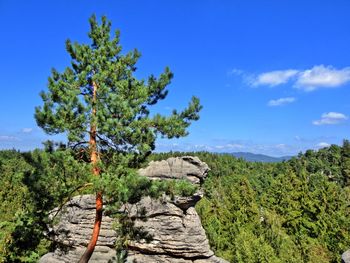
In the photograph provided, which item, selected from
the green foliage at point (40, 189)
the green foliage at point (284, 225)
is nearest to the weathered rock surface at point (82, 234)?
the green foliage at point (40, 189)

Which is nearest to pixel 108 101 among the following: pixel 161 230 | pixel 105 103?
pixel 105 103

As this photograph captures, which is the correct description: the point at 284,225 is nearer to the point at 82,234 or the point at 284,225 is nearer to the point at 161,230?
the point at 161,230

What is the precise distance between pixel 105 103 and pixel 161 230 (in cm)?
951

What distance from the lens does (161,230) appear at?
20156 mm

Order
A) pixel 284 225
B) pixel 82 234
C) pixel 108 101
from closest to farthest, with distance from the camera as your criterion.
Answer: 1. pixel 108 101
2. pixel 82 234
3. pixel 284 225

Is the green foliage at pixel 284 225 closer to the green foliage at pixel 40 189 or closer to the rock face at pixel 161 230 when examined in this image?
the rock face at pixel 161 230

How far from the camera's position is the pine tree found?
1307 cm

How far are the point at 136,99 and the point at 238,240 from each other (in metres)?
22.6

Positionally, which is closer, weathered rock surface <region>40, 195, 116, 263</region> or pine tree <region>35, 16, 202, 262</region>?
pine tree <region>35, 16, 202, 262</region>

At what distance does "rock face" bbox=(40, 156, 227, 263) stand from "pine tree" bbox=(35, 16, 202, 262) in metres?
5.84

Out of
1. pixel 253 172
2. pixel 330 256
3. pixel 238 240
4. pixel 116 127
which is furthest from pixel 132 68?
pixel 253 172

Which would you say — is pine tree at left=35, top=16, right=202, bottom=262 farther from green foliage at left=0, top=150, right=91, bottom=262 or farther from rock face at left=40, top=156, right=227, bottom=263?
rock face at left=40, top=156, right=227, bottom=263

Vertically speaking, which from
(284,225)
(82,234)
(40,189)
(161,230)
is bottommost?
(284,225)

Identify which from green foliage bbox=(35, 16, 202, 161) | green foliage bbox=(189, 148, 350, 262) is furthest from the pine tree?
green foliage bbox=(189, 148, 350, 262)
